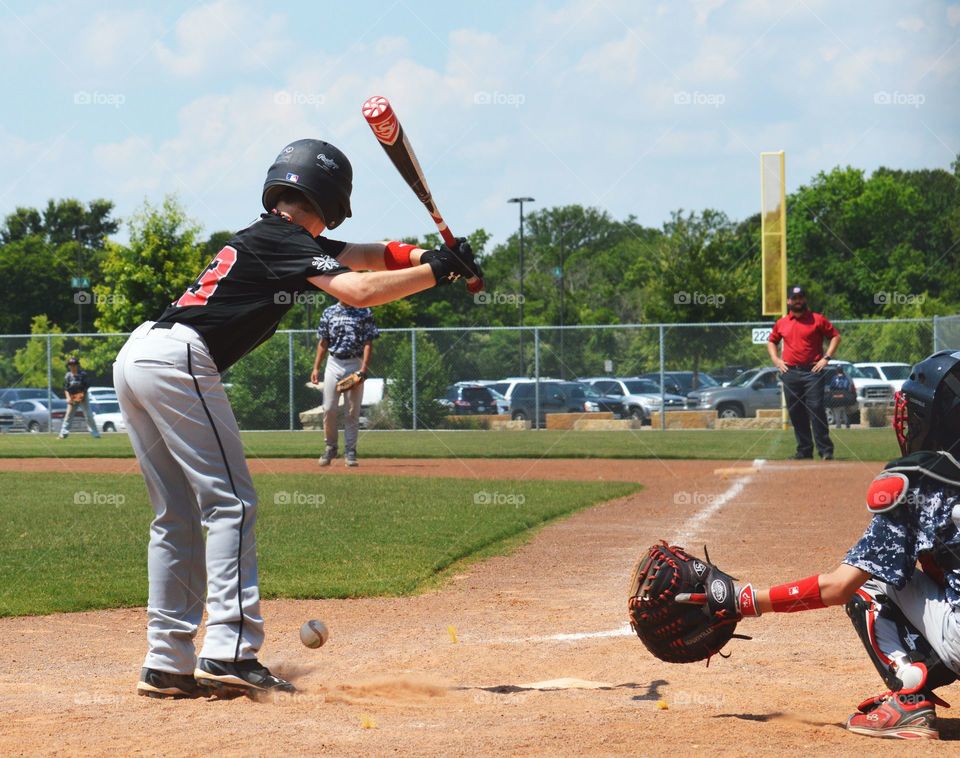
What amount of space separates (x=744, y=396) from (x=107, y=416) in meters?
17.8

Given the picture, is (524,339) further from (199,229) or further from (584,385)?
(199,229)

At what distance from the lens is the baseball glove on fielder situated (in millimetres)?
13820

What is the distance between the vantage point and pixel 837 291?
71125 mm

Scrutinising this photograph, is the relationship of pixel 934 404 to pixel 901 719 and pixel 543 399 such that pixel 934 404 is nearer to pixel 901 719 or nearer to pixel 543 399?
pixel 901 719

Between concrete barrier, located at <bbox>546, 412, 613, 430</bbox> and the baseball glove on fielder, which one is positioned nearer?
the baseball glove on fielder

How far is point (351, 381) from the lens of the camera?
1382cm

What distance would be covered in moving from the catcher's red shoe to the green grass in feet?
11.2

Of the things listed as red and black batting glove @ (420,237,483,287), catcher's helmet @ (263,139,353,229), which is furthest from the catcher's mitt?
catcher's helmet @ (263,139,353,229)

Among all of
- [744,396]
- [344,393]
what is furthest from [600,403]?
[344,393]

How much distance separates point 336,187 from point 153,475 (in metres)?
1.39

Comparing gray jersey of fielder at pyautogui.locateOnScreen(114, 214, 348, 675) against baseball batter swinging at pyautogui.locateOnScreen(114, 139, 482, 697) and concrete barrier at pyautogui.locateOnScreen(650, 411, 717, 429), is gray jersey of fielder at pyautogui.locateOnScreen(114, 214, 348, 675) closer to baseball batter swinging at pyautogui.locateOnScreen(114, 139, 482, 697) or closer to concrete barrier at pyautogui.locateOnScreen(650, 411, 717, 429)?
baseball batter swinging at pyautogui.locateOnScreen(114, 139, 482, 697)

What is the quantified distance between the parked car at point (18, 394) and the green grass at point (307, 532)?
13871 mm

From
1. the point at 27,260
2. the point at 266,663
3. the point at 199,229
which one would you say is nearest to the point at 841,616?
the point at 266,663

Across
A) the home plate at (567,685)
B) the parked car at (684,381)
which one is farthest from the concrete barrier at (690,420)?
the home plate at (567,685)
